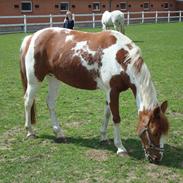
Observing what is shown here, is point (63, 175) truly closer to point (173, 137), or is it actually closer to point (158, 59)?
point (173, 137)

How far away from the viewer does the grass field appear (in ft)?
16.7

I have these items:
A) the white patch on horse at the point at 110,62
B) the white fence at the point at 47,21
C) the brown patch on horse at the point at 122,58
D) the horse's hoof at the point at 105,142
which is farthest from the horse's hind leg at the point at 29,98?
the white fence at the point at 47,21

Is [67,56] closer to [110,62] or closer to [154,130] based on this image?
[110,62]

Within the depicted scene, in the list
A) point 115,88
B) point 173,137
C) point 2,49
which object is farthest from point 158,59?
point 115,88

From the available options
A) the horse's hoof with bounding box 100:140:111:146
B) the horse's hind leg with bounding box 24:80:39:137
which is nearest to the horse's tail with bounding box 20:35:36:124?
the horse's hind leg with bounding box 24:80:39:137

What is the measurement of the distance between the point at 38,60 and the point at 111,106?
1.38 meters

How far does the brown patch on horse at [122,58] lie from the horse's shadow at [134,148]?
1304 millimetres

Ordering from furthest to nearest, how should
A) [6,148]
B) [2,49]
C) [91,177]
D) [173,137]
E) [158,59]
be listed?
[2,49], [158,59], [173,137], [6,148], [91,177]

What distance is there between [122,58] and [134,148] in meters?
1.44

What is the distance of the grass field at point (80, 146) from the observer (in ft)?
16.7

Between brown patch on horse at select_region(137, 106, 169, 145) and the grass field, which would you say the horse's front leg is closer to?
the grass field

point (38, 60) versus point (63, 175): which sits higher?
point (38, 60)

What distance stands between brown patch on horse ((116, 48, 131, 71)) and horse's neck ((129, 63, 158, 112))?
0.62 feet

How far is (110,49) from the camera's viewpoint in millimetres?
5590
